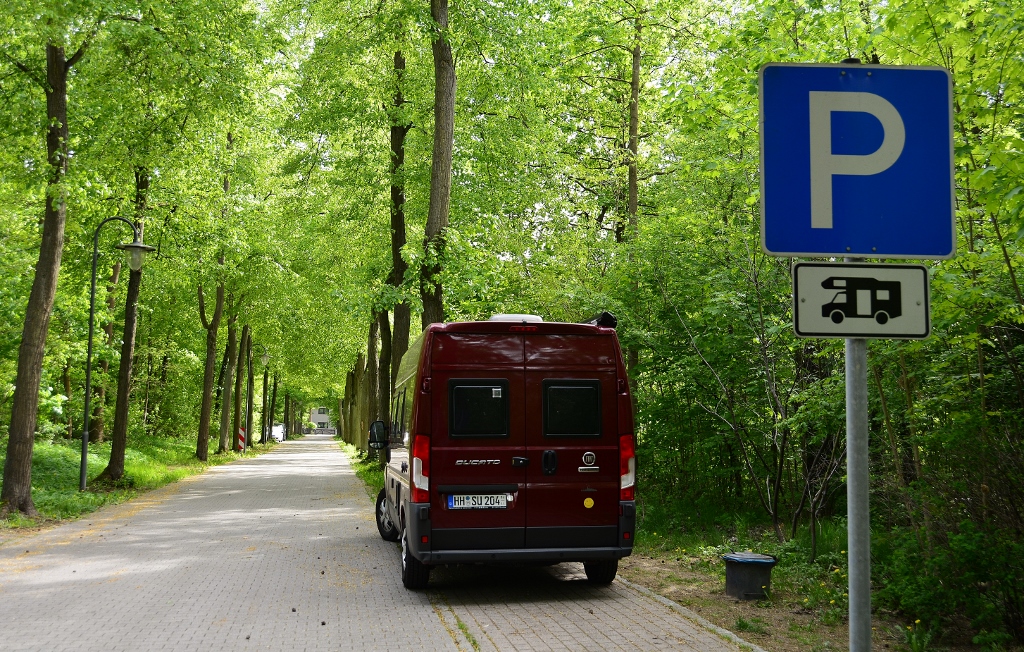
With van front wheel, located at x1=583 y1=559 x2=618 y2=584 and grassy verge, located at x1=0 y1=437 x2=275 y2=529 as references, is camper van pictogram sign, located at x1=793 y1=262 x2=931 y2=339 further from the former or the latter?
grassy verge, located at x1=0 y1=437 x2=275 y2=529

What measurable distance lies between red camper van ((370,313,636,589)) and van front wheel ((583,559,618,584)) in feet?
0.05

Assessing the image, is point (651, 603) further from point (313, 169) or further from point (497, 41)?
point (313, 169)

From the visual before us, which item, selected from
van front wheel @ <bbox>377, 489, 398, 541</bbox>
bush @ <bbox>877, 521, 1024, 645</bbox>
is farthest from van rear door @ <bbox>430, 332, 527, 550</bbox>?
van front wheel @ <bbox>377, 489, 398, 541</bbox>

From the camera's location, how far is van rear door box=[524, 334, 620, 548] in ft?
28.0

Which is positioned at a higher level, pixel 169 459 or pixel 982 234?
pixel 982 234

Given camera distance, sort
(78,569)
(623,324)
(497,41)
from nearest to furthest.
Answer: (78,569)
(623,324)
(497,41)

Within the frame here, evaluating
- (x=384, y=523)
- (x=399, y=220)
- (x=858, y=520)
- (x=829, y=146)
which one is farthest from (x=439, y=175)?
(x=858, y=520)

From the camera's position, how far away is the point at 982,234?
7289 millimetres

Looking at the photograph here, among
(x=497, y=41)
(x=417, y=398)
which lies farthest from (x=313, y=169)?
(x=417, y=398)

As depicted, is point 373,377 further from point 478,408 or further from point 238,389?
point 478,408

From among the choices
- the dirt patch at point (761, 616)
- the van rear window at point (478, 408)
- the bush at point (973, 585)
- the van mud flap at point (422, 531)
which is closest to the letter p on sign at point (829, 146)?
the bush at point (973, 585)

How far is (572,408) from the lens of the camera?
8797 millimetres

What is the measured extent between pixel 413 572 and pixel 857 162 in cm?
658

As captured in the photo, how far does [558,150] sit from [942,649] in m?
17.1
